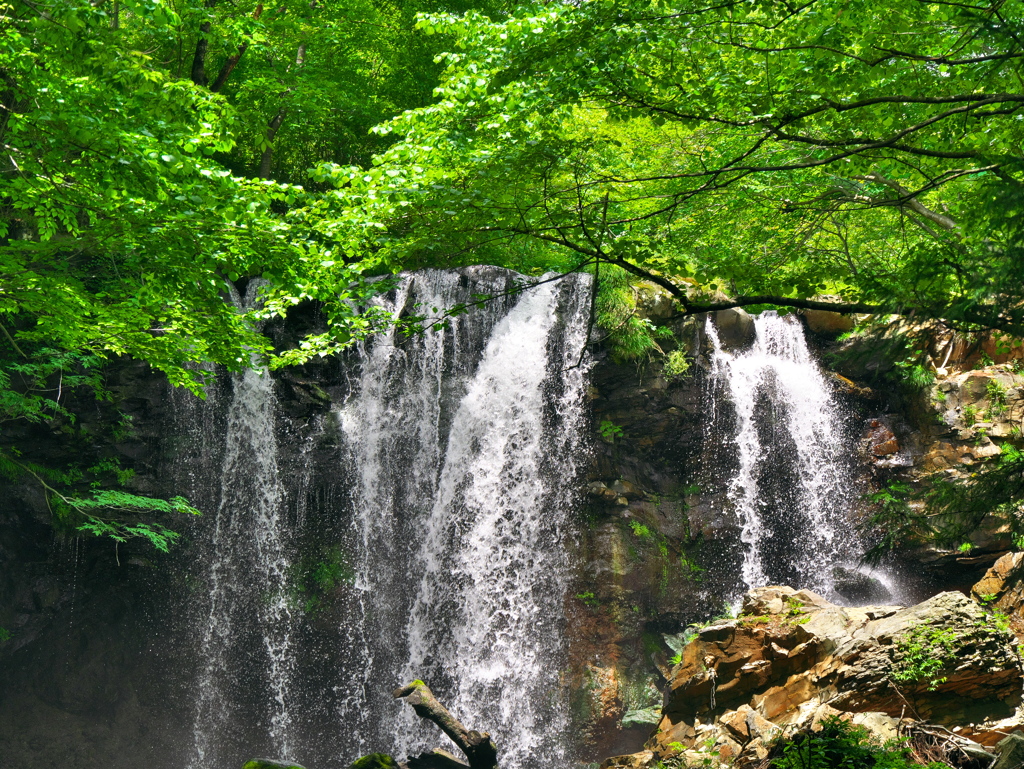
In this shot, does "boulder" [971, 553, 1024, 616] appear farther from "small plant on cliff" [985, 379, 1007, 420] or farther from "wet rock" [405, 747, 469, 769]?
"wet rock" [405, 747, 469, 769]

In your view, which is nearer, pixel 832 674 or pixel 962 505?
pixel 962 505

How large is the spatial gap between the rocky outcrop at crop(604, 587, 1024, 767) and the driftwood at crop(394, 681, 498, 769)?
1902mm

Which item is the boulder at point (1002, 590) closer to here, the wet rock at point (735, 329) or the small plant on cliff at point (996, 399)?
the small plant on cliff at point (996, 399)

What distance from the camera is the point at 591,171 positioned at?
5305 millimetres

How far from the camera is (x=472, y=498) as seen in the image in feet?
42.5

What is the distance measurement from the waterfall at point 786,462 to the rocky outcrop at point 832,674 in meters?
4.82

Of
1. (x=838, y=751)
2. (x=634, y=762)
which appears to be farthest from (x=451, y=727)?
(x=838, y=751)

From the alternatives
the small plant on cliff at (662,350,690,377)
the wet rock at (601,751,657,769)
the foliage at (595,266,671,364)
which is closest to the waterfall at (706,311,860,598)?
the small plant on cliff at (662,350,690,377)

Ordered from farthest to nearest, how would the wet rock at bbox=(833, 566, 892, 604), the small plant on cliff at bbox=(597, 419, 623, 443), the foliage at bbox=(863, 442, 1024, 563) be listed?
the small plant on cliff at bbox=(597, 419, 623, 443) → the wet rock at bbox=(833, 566, 892, 604) → the foliage at bbox=(863, 442, 1024, 563)

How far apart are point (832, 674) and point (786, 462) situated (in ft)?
23.7

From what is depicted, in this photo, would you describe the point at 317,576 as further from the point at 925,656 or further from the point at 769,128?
the point at 769,128

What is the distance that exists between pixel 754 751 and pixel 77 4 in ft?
25.2

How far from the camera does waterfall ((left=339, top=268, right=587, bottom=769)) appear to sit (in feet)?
40.1

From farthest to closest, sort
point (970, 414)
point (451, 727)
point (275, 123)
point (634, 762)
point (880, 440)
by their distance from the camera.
A: 1. point (275, 123)
2. point (880, 440)
3. point (970, 414)
4. point (451, 727)
5. point (634, 762)
